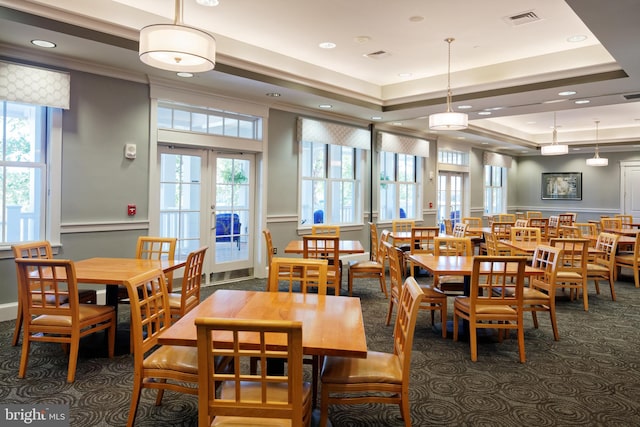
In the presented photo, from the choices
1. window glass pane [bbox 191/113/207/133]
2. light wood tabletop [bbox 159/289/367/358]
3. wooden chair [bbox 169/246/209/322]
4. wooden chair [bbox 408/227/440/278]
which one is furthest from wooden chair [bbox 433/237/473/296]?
window glass pane [bbox 191/113/207/133]

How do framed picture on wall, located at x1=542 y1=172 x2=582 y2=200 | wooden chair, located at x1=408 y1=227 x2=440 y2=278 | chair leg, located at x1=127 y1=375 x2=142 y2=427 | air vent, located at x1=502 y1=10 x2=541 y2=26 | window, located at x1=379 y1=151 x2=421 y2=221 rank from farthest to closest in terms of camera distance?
framed picture on wall, located at x1=542 y1=172 x2=582 y2=200, window, located at x1=379 y1=151 x2=421 y2=221, wooden chair, located at x1=408 y1=227 x2=440 y2=278, air vent, located at x1=502 y1=10 x2=541 y2=26, chair leg, located at x1=127 y1=375 x2=142 y2=427

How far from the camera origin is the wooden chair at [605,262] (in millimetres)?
5375

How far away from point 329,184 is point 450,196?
449 centimetres

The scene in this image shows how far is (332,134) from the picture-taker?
745cm

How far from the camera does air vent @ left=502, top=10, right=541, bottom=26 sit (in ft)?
14.2

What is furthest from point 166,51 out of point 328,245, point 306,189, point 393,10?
point 306,189

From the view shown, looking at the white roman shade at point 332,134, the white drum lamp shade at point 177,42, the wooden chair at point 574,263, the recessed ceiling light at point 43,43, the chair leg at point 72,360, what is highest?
the recessed ceiling light at point 43,43

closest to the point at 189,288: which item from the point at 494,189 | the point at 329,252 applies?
the point at 329,252

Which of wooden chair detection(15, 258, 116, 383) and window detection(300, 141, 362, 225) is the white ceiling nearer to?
window detection(300, 141, 362, 225)

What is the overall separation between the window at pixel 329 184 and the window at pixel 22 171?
3708 mm

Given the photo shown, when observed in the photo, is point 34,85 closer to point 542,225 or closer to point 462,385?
point 462,385

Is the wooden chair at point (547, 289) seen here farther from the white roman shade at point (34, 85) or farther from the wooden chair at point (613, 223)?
the wooden chair at point (613, 223)

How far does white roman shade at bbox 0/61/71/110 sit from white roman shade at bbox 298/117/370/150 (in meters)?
3.38

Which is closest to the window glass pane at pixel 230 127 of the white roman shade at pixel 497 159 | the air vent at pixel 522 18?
the air vent at pixel 522 18
